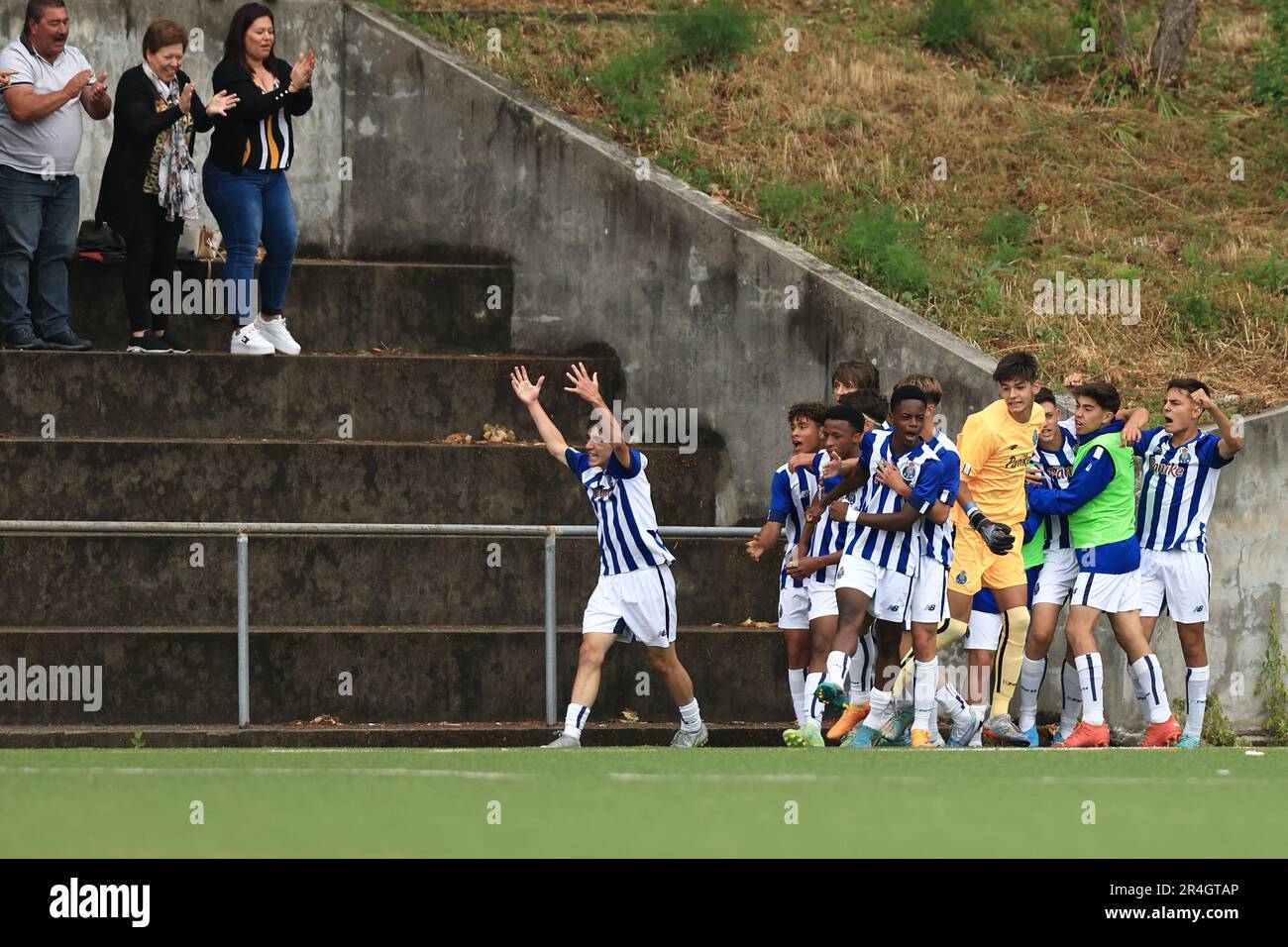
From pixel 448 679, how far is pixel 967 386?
4.06m

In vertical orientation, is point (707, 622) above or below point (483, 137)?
below

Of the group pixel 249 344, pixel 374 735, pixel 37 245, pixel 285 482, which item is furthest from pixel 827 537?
pixel 37 245

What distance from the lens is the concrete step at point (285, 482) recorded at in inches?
569

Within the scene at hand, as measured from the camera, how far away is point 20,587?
13727mm

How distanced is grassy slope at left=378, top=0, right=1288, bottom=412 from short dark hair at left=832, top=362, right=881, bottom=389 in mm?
1868

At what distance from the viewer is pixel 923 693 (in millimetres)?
12242

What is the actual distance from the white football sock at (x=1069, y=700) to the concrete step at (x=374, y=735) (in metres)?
1.79

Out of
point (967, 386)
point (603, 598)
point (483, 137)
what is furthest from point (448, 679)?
point (483, 137)

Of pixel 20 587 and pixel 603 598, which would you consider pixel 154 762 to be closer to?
pixel 603 598

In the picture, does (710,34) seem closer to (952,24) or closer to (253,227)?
(952,24)

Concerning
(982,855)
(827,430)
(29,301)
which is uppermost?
(29,301)

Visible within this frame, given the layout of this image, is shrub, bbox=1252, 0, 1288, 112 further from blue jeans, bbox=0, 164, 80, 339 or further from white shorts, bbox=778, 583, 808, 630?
blue jeans, bbox=0, 164, 80, 339

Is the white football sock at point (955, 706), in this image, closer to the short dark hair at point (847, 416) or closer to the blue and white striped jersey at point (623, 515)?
the short dark hair at point (847, 416)

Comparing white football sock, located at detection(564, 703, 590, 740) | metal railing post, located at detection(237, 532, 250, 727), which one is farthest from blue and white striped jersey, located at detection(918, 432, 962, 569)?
metal railing post, located at detection(237, 532, 250, 727)
